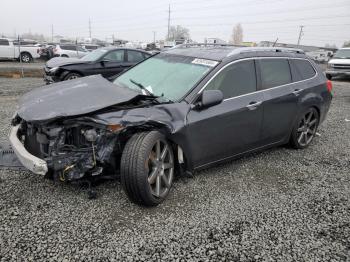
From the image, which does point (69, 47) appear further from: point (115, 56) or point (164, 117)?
point (164, 117)

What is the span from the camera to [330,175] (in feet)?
14.6

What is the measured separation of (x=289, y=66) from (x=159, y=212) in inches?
124

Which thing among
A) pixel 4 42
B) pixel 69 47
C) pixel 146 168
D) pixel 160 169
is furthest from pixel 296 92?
pixel 4 42

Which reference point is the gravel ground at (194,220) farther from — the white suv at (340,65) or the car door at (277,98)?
the white suv at (340,65)

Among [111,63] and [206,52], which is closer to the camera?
[206,52]

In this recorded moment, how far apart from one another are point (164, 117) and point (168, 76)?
88 cm

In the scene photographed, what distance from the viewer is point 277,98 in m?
4.49

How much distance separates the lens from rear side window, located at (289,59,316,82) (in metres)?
5.01

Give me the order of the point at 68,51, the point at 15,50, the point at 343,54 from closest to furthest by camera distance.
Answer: the point at 343,54, the point at 15,50, the point at 68,51

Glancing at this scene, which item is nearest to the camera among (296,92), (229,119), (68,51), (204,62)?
(229,119)

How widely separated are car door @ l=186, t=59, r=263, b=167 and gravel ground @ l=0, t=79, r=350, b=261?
0.41 meters

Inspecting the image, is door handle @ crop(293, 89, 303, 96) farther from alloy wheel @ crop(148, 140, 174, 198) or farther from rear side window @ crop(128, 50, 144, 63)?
rear side window @ crop(128, 50, 144, 63)

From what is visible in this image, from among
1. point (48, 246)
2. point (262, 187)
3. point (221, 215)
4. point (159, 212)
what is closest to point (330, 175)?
point (262, 187)

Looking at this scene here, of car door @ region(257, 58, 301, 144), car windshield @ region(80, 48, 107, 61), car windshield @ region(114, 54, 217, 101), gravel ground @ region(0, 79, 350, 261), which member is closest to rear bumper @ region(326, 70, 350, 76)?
car windshield @ region(80, 48, 107, 61)
